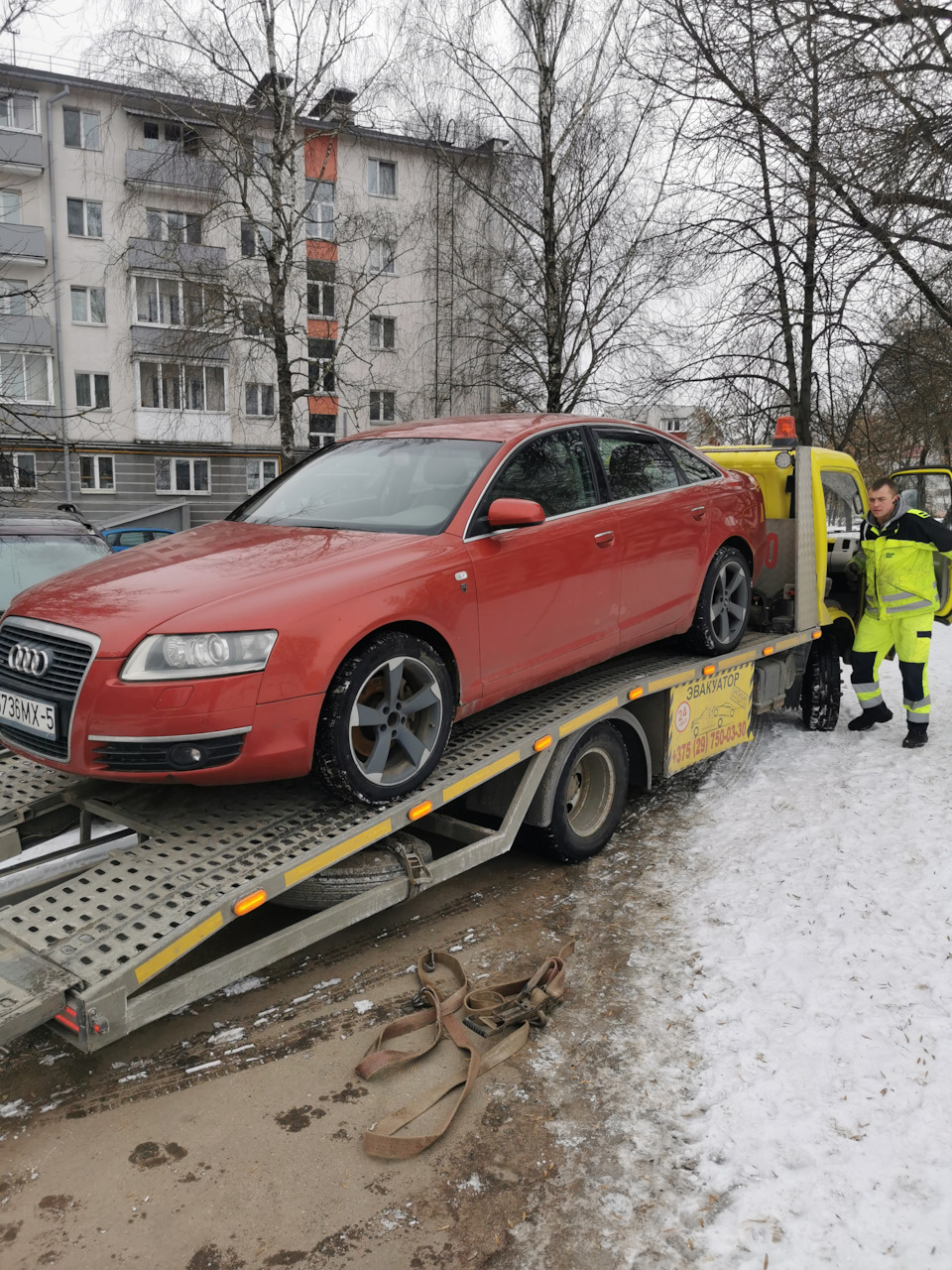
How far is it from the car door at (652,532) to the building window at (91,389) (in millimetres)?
29062

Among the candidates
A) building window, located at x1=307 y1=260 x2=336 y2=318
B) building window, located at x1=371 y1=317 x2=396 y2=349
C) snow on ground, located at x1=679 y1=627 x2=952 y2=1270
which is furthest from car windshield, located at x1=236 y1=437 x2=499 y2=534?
building window, located at x1=371 y1=317 x2=396 y2=349

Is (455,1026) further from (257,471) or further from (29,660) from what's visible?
(257,471)

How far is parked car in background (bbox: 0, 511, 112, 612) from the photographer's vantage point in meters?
7.31

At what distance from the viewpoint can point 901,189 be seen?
9562 millimetres

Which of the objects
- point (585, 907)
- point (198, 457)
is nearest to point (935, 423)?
point (585, 907)

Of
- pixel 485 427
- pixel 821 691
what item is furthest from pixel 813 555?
pixel 485 427

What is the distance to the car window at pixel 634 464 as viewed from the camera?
5.39 metres

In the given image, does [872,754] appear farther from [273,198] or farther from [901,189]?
[273,198]

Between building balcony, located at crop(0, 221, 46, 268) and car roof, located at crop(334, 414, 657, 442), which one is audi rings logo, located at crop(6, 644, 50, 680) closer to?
car roof, located at crop(334, 414, 657, 442)

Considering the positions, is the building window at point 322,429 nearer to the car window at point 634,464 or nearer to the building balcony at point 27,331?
the building balcony at point 27,331

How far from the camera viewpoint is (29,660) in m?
3.68

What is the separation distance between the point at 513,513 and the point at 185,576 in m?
1.43

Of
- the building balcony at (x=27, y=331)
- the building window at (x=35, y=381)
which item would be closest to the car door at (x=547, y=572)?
the building balcony at (x=27, y=331)

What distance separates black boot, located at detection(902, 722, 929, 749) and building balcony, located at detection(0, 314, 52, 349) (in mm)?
28614
